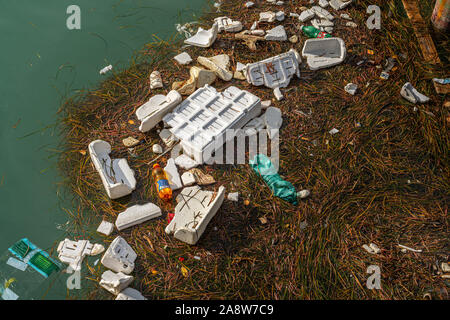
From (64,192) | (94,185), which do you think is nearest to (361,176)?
(94,185)

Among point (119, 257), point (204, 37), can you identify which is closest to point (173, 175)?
point (119, 257)

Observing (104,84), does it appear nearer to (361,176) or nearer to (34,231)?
(34,231)

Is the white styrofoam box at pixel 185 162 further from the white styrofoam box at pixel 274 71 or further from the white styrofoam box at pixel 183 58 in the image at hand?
the white styrofoam box at pixel 183 58

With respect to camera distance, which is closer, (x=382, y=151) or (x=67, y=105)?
(x=382, y=151)

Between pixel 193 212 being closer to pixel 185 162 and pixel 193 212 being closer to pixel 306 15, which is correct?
pixel 185 162

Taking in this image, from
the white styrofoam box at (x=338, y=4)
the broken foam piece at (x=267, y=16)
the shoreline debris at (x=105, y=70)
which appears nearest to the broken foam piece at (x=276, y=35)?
the broken foam piece at (x=267, y=16)

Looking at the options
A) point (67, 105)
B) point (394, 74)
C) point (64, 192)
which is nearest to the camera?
point (64, 192)
